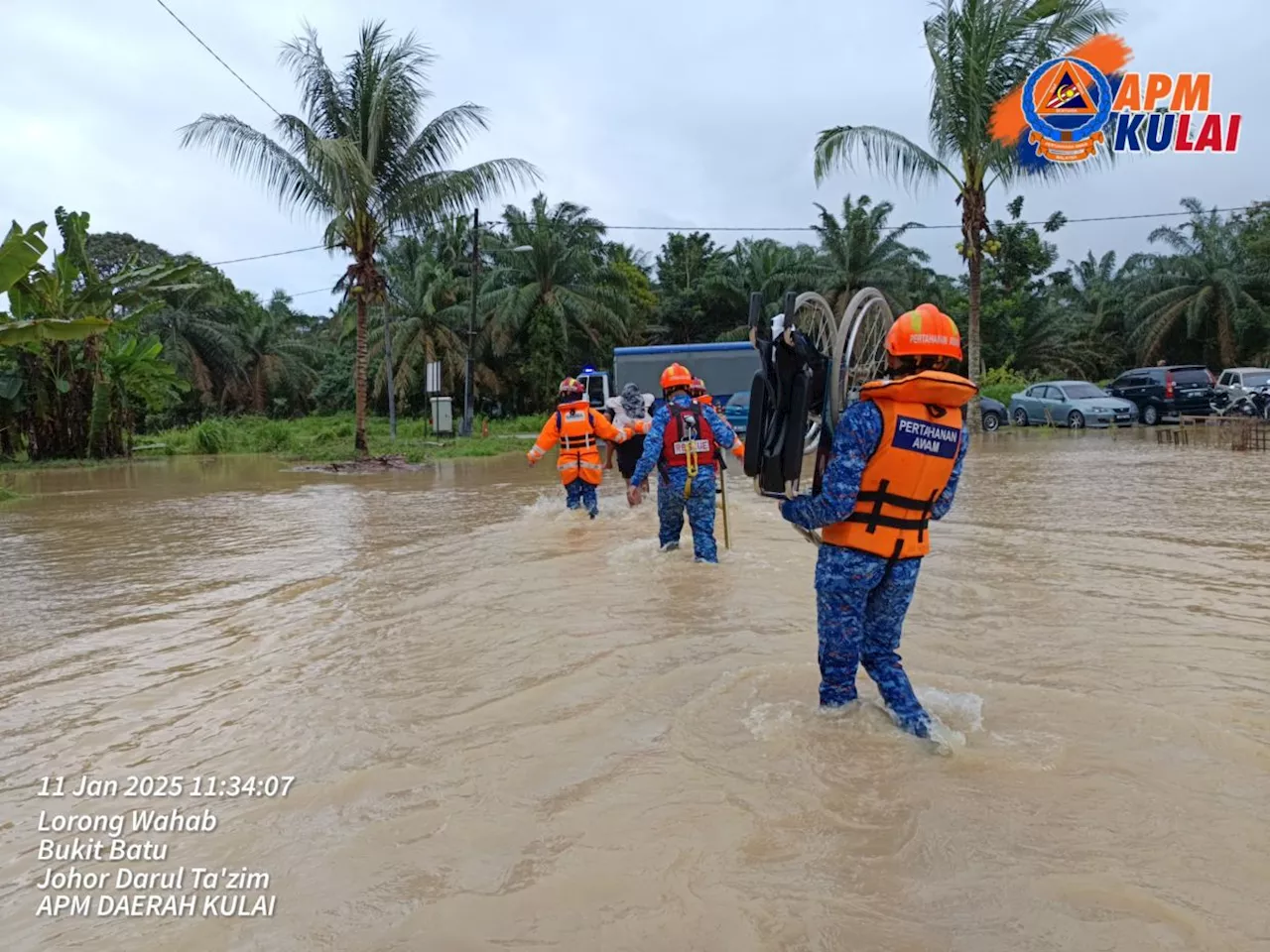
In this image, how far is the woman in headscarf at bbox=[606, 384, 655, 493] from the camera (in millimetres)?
10625

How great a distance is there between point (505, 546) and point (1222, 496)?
8395 mm

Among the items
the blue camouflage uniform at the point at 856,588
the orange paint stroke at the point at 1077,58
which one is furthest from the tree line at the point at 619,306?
the blue camouflage uniform at the point at 856,588

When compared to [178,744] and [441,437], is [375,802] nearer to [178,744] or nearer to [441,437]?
[178,744]

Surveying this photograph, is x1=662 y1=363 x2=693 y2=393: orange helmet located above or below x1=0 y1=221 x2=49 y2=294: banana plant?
below

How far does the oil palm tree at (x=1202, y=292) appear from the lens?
116ft

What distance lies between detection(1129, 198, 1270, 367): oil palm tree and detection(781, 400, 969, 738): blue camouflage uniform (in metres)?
37.1

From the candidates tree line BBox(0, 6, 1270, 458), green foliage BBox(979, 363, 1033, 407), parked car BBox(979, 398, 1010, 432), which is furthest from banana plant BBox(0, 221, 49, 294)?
green foliage BBox(979, 363, 1033, 407)

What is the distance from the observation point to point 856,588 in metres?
3.97

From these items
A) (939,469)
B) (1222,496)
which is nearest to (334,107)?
(1222,496)

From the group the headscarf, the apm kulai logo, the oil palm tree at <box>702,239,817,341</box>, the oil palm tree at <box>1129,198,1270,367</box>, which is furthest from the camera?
the oil palm tree at <box>702,239,817,341</box>

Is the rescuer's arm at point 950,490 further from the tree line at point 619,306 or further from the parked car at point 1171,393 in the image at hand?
the tree line at point 619,306

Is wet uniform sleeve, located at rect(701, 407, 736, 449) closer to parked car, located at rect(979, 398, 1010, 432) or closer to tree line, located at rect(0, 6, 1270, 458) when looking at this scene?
tree line, located at rect(0, 6, 1270, 458)

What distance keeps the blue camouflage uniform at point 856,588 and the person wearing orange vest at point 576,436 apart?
634 cm

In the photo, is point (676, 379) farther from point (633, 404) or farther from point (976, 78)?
point (976, 78)
